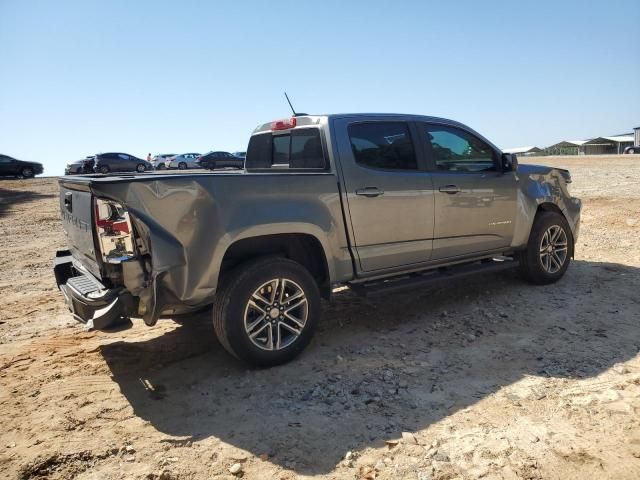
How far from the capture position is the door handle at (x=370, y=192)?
4.09 meters

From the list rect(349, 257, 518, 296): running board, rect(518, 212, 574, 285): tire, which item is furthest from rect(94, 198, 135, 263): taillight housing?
rect(518, 212, 574, 285): tire

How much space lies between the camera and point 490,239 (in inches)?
201

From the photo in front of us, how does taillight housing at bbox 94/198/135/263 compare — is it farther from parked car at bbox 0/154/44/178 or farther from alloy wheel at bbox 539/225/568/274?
parked car at bbox 0/154/44/178

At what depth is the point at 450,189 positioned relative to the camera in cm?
469

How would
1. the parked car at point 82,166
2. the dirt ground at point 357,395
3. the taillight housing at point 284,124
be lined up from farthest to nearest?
the parked car at point 82,166
the taillight housing at point 284,124
the dirt ground at point 357,395

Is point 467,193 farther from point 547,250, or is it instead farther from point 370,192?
point 547,250

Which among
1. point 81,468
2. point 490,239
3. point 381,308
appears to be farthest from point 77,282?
point 490,239

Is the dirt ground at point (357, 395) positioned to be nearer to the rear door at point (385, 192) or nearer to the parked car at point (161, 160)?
the rear door at point (385, 192)

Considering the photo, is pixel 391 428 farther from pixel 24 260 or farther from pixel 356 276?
pixel 24 260

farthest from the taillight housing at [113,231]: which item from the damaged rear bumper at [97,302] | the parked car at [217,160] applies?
the parked car at [217,160]

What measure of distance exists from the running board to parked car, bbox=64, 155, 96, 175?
97.1 ft

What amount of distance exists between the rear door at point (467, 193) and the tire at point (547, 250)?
0.45 metres

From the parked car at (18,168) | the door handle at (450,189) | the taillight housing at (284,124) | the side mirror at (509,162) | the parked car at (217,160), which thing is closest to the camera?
the taillight housing at (284,124)

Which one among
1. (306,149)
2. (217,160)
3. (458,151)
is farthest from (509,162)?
(217,160)
